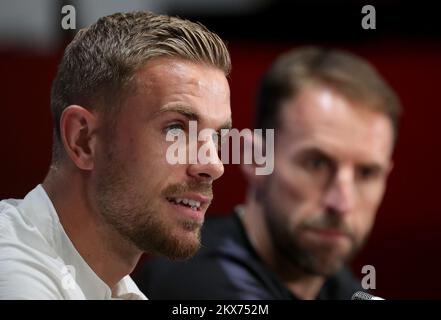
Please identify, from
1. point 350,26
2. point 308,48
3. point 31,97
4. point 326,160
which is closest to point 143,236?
point 31,97

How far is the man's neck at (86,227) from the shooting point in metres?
1.14

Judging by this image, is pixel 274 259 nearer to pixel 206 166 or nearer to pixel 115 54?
pixel 206 166

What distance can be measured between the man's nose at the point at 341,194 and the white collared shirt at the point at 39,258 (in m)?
0.57

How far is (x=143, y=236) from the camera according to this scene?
1.17 meters

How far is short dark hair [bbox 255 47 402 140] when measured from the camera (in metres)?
1.66

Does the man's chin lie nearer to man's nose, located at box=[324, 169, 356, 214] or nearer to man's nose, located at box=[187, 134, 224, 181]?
man's nose, located at box=[187, 134, 224, 181]

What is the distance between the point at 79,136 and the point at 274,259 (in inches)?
25.6

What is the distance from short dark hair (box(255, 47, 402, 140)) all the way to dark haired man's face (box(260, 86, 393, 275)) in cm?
2

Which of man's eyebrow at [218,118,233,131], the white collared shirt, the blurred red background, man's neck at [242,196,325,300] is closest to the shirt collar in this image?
the white collared shirt

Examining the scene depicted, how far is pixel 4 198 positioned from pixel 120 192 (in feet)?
0.76

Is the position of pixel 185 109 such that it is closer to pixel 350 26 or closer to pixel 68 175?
pixel 68 175

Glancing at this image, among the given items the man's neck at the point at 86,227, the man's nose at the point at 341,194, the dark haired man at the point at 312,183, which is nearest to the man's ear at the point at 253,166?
the dark haired man at the point at 312,183

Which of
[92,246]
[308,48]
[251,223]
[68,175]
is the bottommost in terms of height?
[251,223]
